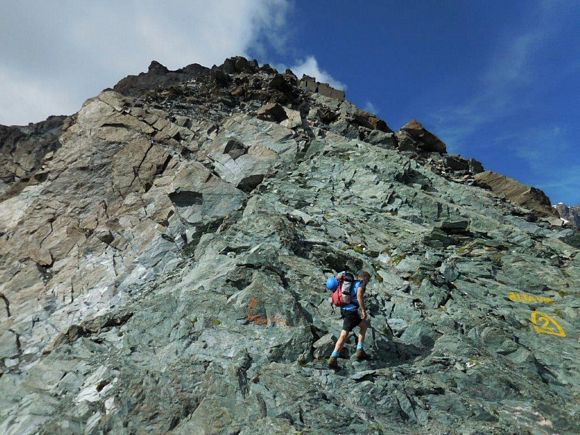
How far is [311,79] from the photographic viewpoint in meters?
→ 47.4

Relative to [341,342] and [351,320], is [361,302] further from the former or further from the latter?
[341,342]

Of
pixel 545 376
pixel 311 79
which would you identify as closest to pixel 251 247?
pixel 545 376

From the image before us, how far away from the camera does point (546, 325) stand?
14.3m

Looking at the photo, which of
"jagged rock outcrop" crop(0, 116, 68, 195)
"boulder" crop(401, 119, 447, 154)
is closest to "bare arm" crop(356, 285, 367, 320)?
"boulder" crop(401, 119, 447, 154)

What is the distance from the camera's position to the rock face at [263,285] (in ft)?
34.1

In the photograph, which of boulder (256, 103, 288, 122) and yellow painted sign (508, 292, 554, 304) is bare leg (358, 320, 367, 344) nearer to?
yellow painted sign (508, 292, 554, 304)

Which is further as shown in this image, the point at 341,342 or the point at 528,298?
the point at 528,298

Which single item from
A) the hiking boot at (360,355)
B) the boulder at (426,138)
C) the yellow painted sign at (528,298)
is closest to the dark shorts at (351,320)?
the hiking boot at (360,355)

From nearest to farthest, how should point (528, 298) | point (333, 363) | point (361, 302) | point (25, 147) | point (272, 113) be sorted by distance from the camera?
1. point (333, 363)
2. point (361, 302)
3. point (528, 298)
4. point (272, 113)
5. point (25, 147)

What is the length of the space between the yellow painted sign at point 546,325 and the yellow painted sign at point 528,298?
0.77m

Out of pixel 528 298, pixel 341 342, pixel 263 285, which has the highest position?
pixel 528 298

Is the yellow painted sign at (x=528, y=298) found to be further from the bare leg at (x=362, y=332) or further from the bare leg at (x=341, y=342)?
the bare leg at (x=341, y=342)

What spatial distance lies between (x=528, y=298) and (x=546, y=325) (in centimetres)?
168

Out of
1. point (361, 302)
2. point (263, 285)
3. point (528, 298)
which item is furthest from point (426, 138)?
point (361, 302)
